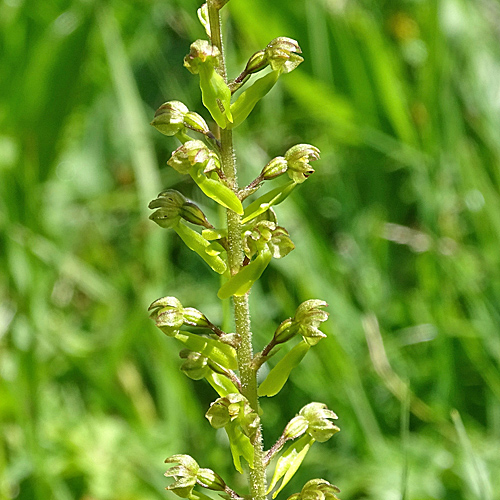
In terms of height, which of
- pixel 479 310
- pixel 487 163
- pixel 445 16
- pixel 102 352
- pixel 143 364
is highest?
pixel 445 16

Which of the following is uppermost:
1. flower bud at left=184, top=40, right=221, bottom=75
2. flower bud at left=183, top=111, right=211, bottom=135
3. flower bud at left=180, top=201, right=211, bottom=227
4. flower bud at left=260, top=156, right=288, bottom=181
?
flower bud at left=184, top=40, right=221, bottom=75

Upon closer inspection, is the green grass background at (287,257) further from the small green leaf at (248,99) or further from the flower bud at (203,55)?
the flower bud at (203,55)

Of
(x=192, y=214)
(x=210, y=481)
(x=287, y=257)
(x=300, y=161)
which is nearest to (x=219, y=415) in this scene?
(x=210, y=481)

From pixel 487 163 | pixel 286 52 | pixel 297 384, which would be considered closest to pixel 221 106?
pixel 286 52

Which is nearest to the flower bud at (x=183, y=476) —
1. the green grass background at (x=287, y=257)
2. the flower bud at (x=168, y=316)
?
the flower bud at (x=168, y=316)

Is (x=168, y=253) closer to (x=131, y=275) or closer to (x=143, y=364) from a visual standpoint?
(x=131, y=275)

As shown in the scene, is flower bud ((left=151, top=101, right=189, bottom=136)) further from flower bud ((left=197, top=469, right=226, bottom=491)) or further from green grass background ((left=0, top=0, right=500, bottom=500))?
green grass background ((left=0, top=0, right=500, bottom=500))

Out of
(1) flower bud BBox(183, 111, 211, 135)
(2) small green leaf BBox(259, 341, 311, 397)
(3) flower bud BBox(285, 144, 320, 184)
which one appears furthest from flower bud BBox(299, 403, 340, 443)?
(1) flower bud BBox(183, 111, 211, 135)
